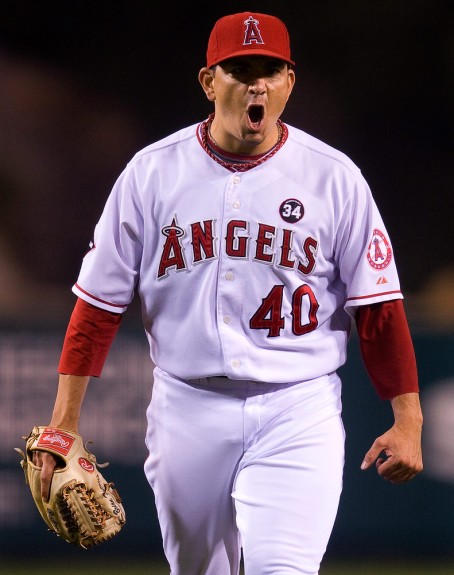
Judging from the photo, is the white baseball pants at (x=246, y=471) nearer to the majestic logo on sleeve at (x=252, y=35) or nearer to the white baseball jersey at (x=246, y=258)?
the white baseball jersey at (x=246, y=258)

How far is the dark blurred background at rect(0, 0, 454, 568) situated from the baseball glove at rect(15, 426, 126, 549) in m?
1.90

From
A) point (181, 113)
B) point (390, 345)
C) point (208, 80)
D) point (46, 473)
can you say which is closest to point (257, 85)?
point (208, 80)

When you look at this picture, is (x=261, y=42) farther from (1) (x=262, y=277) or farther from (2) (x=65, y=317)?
(2) (x=65, y=317)

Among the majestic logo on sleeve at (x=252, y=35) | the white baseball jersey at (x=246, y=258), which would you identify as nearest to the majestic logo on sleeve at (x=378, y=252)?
the white baseball jersey at (x=246, y=258)

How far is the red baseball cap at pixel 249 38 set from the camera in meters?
2.87

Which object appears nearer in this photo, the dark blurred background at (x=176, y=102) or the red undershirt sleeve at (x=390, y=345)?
the red undershirt sleeve at (x=390, y=345)

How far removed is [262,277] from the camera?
2920mm

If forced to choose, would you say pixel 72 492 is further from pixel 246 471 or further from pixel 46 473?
pixel 246 471

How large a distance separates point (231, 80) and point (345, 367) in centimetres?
212

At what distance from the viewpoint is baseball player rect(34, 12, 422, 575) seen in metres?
2.88

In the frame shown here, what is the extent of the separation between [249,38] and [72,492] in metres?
1.25

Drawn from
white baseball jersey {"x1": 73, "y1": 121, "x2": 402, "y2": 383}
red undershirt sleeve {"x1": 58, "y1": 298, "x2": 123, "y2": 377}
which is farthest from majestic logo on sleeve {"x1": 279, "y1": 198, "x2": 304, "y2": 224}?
red undershirt sleeve {"x1": 58, "y1": 298, "x2": 123, "y2": 377}

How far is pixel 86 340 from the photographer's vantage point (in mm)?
3012

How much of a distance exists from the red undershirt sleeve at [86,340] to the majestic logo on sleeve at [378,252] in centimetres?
71
